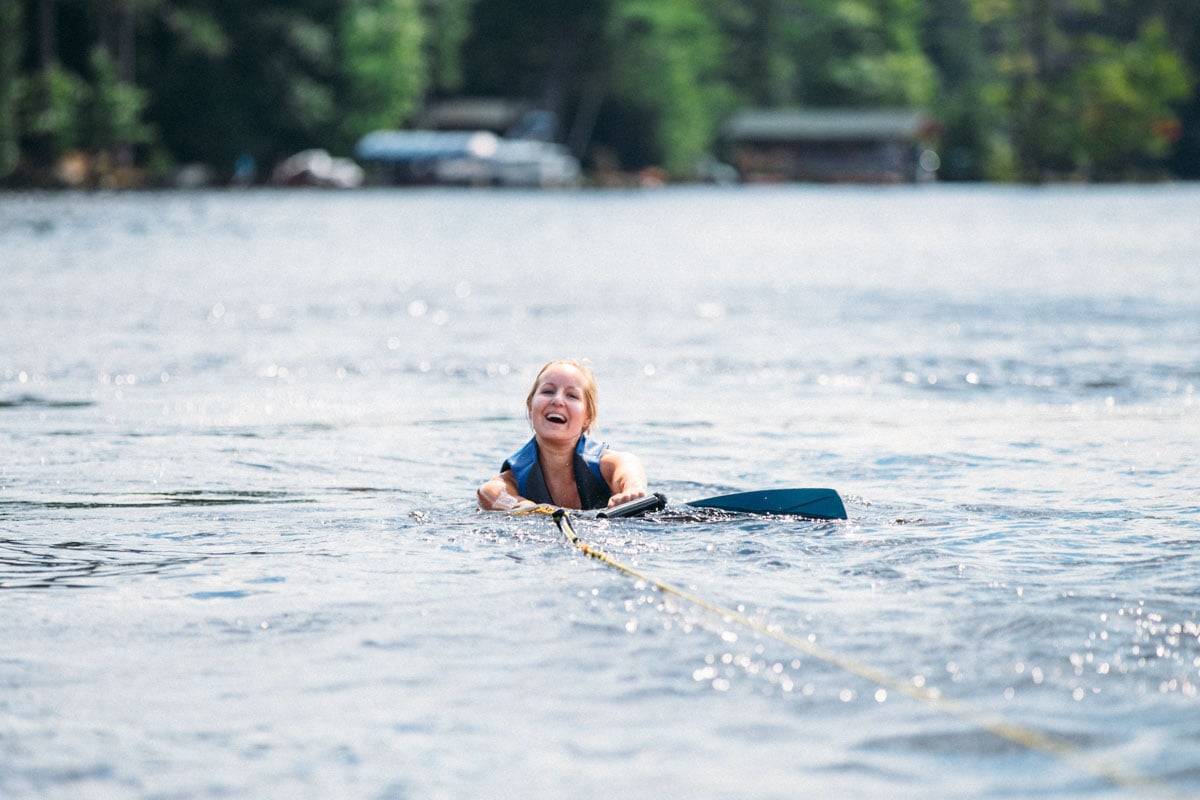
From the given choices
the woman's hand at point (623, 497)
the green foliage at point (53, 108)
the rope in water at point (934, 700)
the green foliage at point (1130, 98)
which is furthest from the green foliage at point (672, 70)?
the rope in water at point (934, 700)

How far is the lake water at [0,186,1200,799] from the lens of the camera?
5.92 m

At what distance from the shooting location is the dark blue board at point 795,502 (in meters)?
9.63

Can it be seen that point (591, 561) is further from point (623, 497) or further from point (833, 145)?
point (833, 145)

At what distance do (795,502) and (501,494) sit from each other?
146cm

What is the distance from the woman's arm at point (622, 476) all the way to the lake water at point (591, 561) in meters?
0.14

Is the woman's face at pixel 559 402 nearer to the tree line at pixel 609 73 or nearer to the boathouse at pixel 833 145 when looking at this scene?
the tree line at pixel 609 73

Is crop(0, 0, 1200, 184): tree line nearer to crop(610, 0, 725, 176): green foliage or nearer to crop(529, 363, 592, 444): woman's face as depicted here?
crop(610, 0, 725, 176): green foliage

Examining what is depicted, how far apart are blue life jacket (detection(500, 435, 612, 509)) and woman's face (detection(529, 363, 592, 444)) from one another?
234 mm

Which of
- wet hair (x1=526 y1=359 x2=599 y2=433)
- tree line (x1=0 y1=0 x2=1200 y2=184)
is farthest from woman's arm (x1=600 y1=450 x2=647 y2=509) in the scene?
tree line (x1=0 y1=0 x2=1200 y2=184)

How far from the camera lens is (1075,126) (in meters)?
112

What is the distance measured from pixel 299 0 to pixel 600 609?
8520 cm

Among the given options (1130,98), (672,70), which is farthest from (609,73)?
(1130,98)

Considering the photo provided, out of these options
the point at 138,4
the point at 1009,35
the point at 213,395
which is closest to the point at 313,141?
the point at 138,4

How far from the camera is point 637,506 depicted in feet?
31.1
